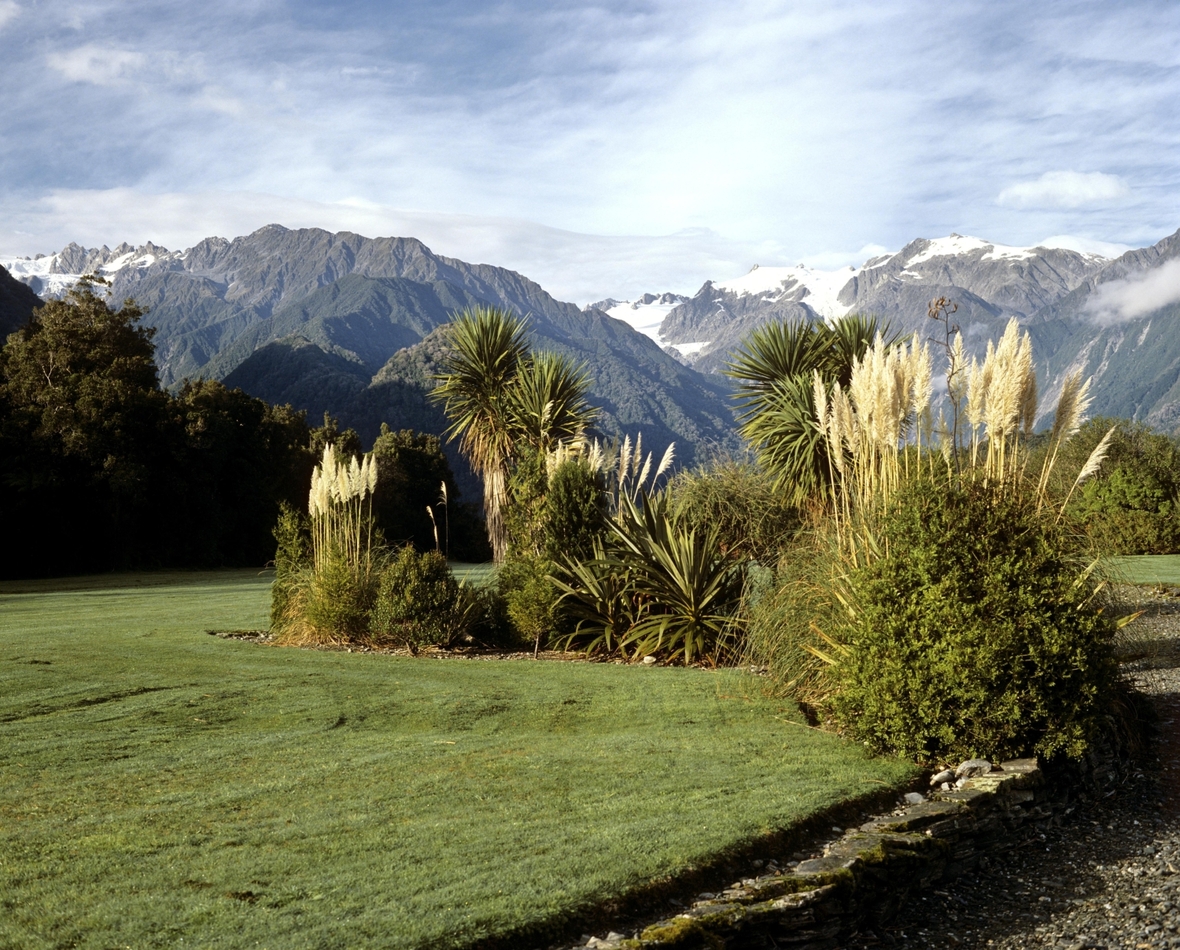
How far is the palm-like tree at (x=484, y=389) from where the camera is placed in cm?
1619

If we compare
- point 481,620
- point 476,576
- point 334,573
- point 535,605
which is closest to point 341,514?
point 334,573

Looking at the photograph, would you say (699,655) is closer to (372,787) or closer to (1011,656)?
(1011,656)

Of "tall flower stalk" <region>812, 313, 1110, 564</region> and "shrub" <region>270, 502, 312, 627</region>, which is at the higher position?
"tall flower stalk" <region>812, 313, 1110, 564</region>

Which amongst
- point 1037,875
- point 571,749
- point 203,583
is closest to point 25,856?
point 571,749

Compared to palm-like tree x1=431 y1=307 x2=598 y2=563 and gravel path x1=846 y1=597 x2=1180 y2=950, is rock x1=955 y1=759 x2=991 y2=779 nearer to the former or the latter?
gravel path x1=846 y1=597 x2=1180 y2=950

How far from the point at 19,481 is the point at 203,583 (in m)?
9.87

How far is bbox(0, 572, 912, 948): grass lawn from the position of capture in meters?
3.88

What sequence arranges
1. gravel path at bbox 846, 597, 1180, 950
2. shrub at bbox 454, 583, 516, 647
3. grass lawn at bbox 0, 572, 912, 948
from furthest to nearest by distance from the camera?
1. shrub at bbox 454, 583, 516, 647
2. gravel path at bbox 846, 597, 1180, 950
3. grass lawn at bbox 0, 572, 912, 948

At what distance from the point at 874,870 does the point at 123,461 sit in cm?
3512

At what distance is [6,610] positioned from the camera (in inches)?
707

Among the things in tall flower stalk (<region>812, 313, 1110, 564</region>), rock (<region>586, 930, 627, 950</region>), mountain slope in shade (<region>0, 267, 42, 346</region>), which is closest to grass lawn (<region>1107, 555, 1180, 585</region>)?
tall flower stalk (<region>812, 313, 1110, 564</region>)

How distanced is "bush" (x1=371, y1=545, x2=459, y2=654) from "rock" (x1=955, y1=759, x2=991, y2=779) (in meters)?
6.88

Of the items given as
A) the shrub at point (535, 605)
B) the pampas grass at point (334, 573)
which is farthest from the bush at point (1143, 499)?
the pampas grass at point (334, 573)

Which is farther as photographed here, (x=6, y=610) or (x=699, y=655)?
(x=6, y=610)
